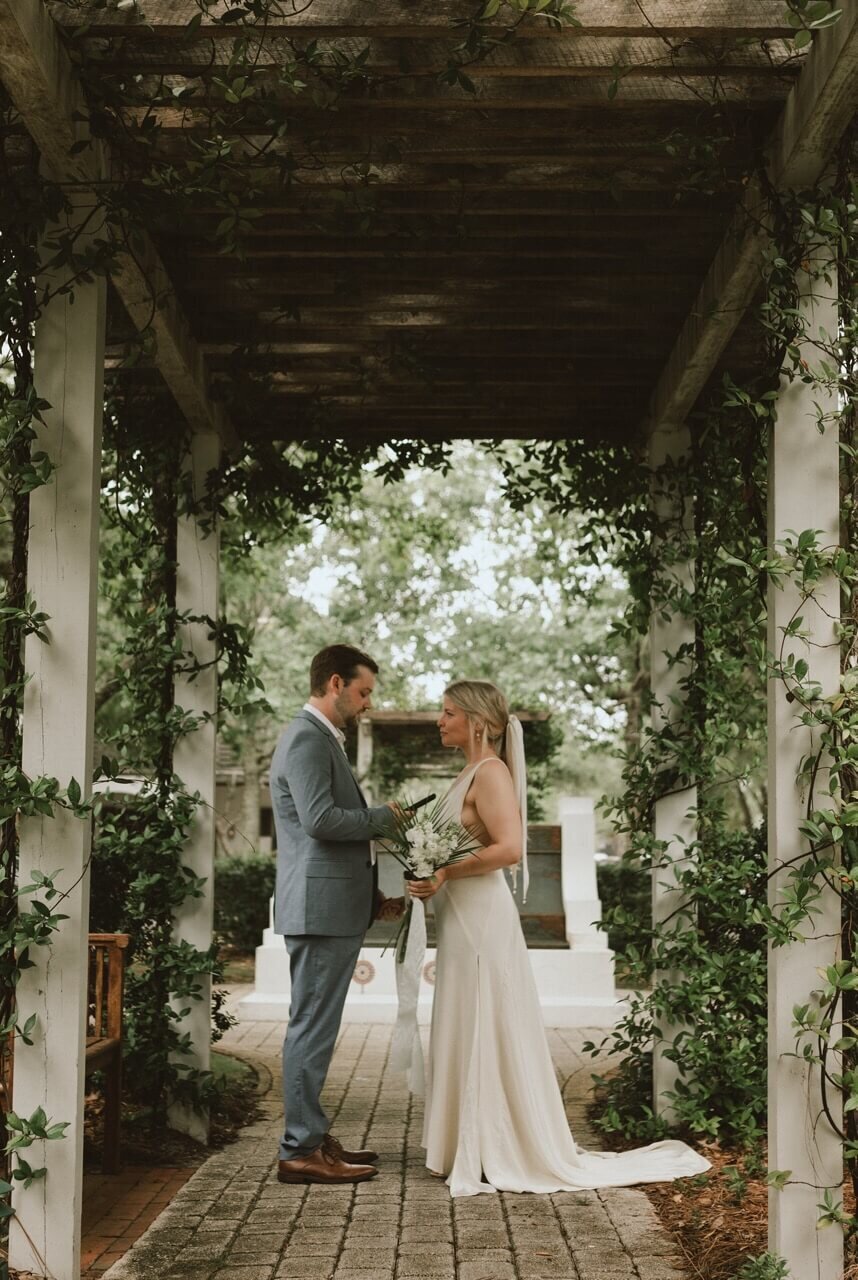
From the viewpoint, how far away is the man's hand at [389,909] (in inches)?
232

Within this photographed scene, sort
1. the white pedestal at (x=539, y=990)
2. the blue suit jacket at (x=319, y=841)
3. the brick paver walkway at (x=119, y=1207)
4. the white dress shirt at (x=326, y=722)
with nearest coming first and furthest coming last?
1. the brick paver walkway at (x=119, y=1207)
2. the blue suit jacket at (x=319, y=841)
3. the white dress shirt at (x=326, y=722)
4. the white pedestal at (x=539, y=990)

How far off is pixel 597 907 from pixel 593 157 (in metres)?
9.03

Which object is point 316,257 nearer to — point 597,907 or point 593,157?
point 593,157

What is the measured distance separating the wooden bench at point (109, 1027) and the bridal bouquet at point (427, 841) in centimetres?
138

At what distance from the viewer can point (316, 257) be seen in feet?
18.2

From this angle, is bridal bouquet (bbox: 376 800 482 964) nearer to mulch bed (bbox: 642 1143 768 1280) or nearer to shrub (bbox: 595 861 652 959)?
mulch bed (bbox: 642 1143 768 1280)

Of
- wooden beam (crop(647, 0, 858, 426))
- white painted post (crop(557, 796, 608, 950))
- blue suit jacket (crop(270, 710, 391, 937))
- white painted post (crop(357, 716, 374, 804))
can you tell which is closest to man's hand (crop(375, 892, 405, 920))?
blue suit jacket (crop(270, 710, 391, 937))

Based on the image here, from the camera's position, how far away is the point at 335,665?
5781 millimetres

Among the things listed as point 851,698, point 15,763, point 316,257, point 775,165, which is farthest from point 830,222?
point 15,763

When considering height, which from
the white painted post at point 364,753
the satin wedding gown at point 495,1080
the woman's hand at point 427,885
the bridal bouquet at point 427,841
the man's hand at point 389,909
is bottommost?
the satin wedding gown at point 495,1080

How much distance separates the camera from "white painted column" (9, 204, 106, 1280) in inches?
159

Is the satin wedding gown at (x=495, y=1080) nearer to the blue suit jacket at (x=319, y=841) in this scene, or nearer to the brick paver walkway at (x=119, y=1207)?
the blue suit jacket at (x=319, y=841)

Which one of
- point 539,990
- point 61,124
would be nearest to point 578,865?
point 539,990

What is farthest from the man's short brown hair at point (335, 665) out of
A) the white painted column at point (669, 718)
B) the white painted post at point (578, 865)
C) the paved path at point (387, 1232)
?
the white painted post at point (578, 865)
